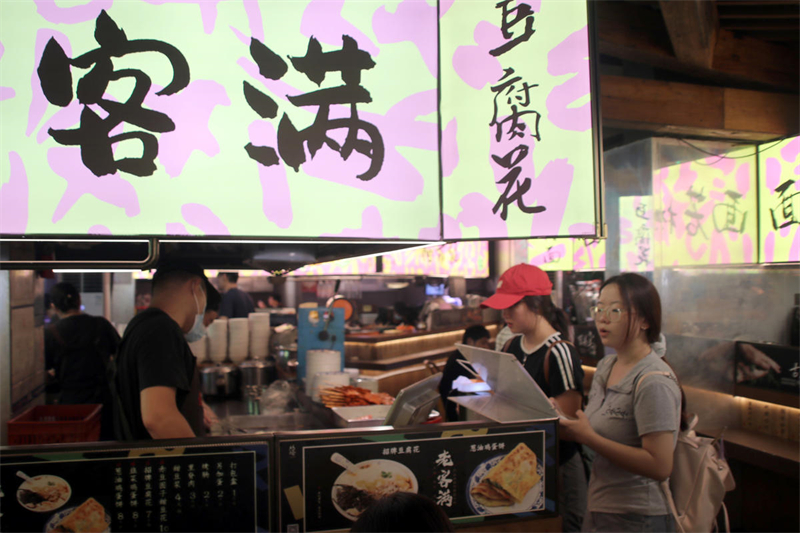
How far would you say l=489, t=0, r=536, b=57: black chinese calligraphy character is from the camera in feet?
5.92

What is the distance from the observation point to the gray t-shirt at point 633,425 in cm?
184

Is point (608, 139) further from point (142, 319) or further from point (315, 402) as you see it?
point (142, 319)

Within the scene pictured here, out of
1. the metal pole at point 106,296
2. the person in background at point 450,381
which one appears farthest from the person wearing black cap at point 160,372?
the metal pole at point 106,296

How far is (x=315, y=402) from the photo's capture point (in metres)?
3.37

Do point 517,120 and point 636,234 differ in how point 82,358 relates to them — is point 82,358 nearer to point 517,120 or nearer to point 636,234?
point 517,120

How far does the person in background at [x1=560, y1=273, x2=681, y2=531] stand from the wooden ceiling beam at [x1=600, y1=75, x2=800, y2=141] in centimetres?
244

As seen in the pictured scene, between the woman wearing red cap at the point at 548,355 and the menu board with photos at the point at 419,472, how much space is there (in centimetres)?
84

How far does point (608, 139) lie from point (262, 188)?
190 inches

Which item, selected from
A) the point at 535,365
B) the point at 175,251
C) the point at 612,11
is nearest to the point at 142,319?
the point at 175,251

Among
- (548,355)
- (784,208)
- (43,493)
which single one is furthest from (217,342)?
(784,208)

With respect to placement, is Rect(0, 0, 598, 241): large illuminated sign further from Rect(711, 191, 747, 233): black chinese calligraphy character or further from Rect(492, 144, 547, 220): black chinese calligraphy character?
Rect(711, 191, 747, 233): black chinese calligraphy character

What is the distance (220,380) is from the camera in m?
4.99

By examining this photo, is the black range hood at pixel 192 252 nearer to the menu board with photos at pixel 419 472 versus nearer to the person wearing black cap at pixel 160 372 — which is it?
the person wearing black cap at pixel 160 372

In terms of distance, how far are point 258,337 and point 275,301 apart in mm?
6752
